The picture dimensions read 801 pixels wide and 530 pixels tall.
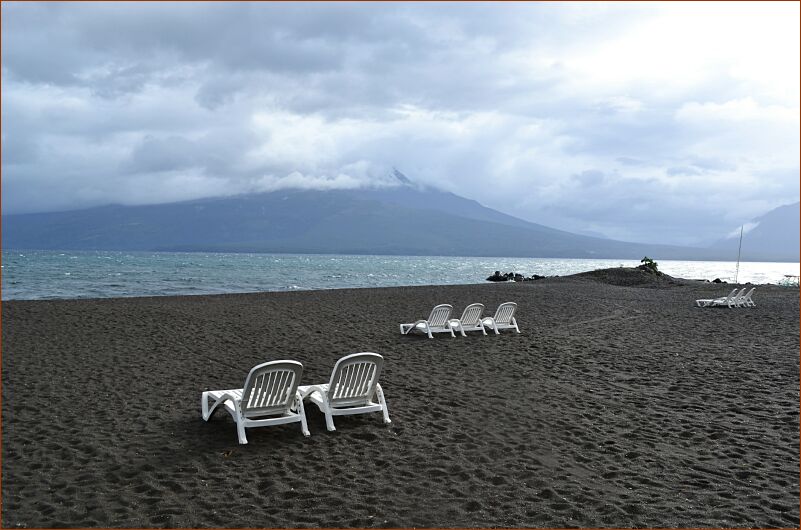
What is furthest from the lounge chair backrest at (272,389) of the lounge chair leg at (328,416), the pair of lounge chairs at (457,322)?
the pair of lounge chairs at (457,322)

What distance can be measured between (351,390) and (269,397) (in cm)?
101

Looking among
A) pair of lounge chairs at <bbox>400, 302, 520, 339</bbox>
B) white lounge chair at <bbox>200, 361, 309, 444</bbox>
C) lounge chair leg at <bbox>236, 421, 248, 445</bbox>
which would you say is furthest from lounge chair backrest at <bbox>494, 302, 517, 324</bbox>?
lounge chair leg at <bbox>236, 421, 248, 445</bbox>

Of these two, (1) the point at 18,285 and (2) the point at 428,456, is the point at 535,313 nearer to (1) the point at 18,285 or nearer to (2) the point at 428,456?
(2) the point at 428,456

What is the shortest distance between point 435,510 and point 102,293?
3915cm

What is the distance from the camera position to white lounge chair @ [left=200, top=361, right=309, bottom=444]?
6.96 m

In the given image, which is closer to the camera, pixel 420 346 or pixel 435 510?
pixel 435 510

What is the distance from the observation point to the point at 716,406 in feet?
28.5

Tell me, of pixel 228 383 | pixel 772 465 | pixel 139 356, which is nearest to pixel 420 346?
pixel 228 383

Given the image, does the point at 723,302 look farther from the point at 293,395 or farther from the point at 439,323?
the point at 293,395

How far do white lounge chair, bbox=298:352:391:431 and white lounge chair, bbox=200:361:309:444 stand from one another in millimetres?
355

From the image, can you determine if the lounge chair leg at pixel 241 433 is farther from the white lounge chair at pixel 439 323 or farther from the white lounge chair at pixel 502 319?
the white lounge chair at pixel 502 319

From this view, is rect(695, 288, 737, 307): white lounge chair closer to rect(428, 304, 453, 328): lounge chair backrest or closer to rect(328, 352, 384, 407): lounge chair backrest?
rect(428, 304, 453, 328): lounge chair backrest

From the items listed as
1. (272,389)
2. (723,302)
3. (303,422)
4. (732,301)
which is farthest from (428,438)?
(732,301)

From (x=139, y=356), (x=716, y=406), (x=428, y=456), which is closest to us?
(x=428, y=456)
